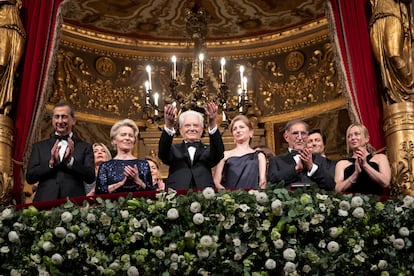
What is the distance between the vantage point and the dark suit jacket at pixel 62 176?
17.3 feet

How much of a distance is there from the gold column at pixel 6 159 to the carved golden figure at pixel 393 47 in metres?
3.31

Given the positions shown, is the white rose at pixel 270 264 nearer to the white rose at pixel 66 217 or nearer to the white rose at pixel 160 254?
the white rose at pixel 160 254

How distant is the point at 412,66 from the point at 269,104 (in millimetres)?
2892

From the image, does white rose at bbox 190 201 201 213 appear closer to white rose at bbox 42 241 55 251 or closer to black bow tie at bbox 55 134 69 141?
white rose at bbox 42 241 55 251

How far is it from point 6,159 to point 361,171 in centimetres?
297

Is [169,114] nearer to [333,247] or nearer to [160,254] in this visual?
[160,254]

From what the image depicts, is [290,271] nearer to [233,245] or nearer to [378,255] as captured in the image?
[233,245]

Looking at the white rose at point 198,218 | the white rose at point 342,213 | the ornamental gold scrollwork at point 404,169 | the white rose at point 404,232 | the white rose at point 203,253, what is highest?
the ornamental gold scrollwork at point 404,169

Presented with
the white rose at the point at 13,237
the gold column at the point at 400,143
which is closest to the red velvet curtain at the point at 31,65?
the white rose at the point at 13,237

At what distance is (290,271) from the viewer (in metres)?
4.25


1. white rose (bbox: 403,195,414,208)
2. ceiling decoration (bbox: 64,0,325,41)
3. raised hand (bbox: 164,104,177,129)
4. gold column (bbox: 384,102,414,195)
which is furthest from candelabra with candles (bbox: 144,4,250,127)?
white rose (bbox: 403,195,414,208)

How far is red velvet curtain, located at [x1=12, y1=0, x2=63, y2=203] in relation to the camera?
6.67 metres

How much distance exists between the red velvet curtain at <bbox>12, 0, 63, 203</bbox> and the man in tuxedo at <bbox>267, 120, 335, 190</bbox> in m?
2.31

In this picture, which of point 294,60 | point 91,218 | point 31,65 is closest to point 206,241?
point 91,218
